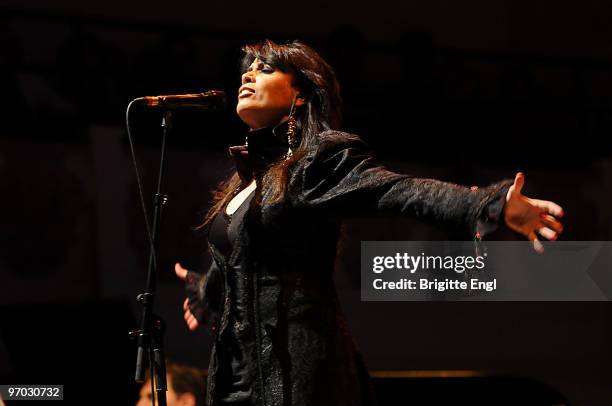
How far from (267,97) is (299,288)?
0.46 m

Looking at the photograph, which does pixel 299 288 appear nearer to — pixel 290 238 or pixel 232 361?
pixel 290 238

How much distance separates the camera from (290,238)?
1721 millimetres

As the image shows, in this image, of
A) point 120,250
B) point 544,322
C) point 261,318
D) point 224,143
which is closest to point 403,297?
point 261,318

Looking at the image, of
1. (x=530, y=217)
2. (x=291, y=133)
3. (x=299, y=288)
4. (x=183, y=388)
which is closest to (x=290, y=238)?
(x=299, y=288)

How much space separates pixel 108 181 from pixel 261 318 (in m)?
1.78

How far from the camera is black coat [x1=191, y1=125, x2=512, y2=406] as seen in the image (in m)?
1.63

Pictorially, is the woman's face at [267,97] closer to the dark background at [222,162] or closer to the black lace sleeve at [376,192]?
the black lace sleeve at [376,192]

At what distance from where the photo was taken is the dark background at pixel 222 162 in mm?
3062

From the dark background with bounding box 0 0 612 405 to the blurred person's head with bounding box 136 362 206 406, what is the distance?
7.9 inches

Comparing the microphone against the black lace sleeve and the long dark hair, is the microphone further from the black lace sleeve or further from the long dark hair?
the black lace sleeve

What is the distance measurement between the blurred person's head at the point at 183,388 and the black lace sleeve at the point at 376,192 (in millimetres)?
1214

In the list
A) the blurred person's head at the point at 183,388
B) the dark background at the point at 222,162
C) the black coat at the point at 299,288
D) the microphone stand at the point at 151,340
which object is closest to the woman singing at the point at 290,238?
the black coat at the point at 299,288

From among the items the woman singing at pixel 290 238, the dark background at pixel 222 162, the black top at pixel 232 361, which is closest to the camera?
the woman singing at pixel 290 238

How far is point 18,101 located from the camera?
322cm
